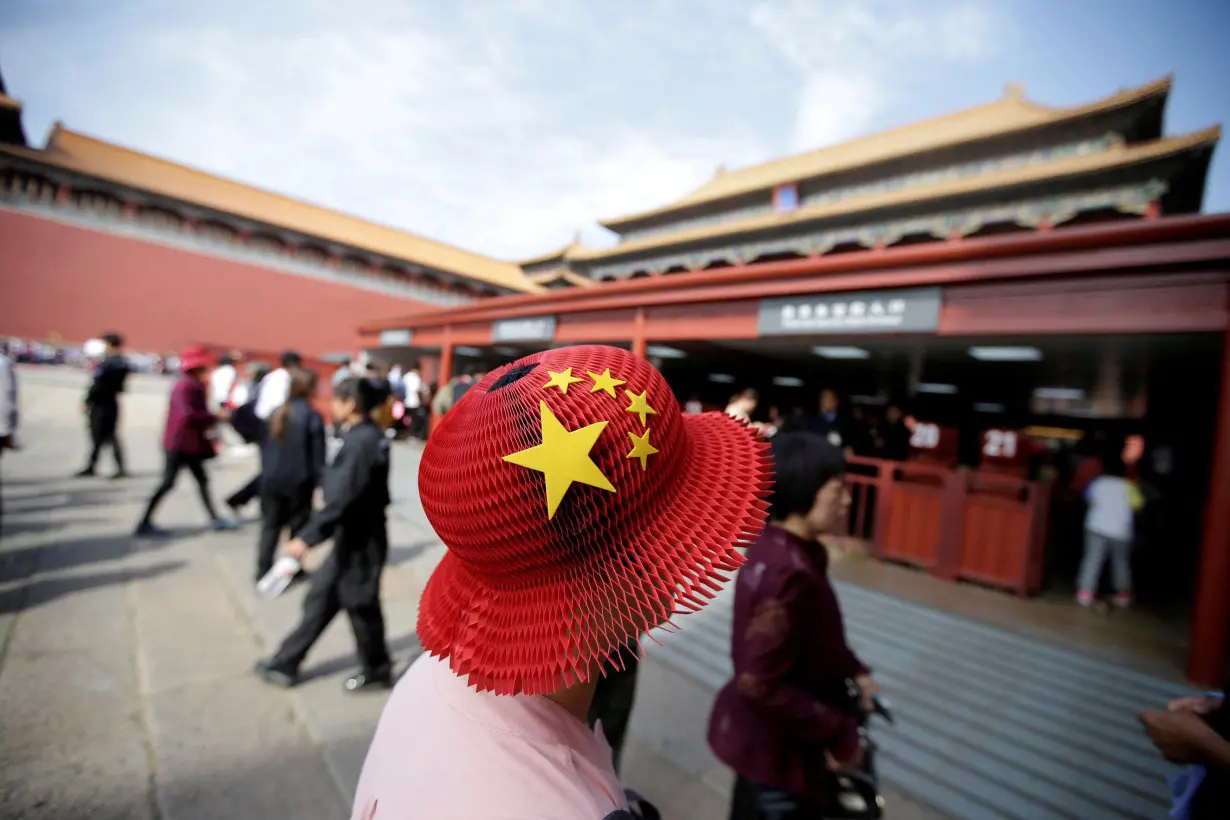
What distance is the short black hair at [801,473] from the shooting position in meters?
1.46

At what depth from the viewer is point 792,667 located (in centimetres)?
131

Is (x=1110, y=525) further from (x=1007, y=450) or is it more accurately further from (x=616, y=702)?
(x=616, y=702)

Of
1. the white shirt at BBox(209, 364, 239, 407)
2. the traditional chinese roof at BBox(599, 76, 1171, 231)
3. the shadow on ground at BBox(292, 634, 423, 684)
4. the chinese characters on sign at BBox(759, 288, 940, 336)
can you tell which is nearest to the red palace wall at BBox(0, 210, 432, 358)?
the traditional chinese roof at BBox(599, 76, 1171, 231)

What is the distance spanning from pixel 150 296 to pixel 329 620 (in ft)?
68.8

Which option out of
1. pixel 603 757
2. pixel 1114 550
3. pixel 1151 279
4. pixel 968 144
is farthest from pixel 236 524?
pixel 968 144

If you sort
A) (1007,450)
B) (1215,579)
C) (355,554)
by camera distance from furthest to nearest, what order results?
1. (1007,450)
2. (1215,579)
3. (355,554)

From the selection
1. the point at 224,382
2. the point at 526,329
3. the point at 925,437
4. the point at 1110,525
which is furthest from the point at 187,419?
the point at 1110,525

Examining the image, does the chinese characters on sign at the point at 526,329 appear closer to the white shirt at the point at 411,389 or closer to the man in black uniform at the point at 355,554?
the white shirt at the point at 411,389

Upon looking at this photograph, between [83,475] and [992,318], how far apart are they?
9.92 meters

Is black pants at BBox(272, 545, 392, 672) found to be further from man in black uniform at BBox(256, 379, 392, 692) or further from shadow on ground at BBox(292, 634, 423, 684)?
shadow on ground at BBox(292, 634, 423, 684)

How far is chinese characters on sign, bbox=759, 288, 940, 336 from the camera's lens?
4.54 m

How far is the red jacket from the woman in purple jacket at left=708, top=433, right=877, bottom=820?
16.1 ft

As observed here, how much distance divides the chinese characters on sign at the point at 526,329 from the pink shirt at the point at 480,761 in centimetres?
741

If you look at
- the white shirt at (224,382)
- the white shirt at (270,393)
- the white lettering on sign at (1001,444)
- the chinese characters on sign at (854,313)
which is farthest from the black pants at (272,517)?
the white lettering on sign at (1001,444)
